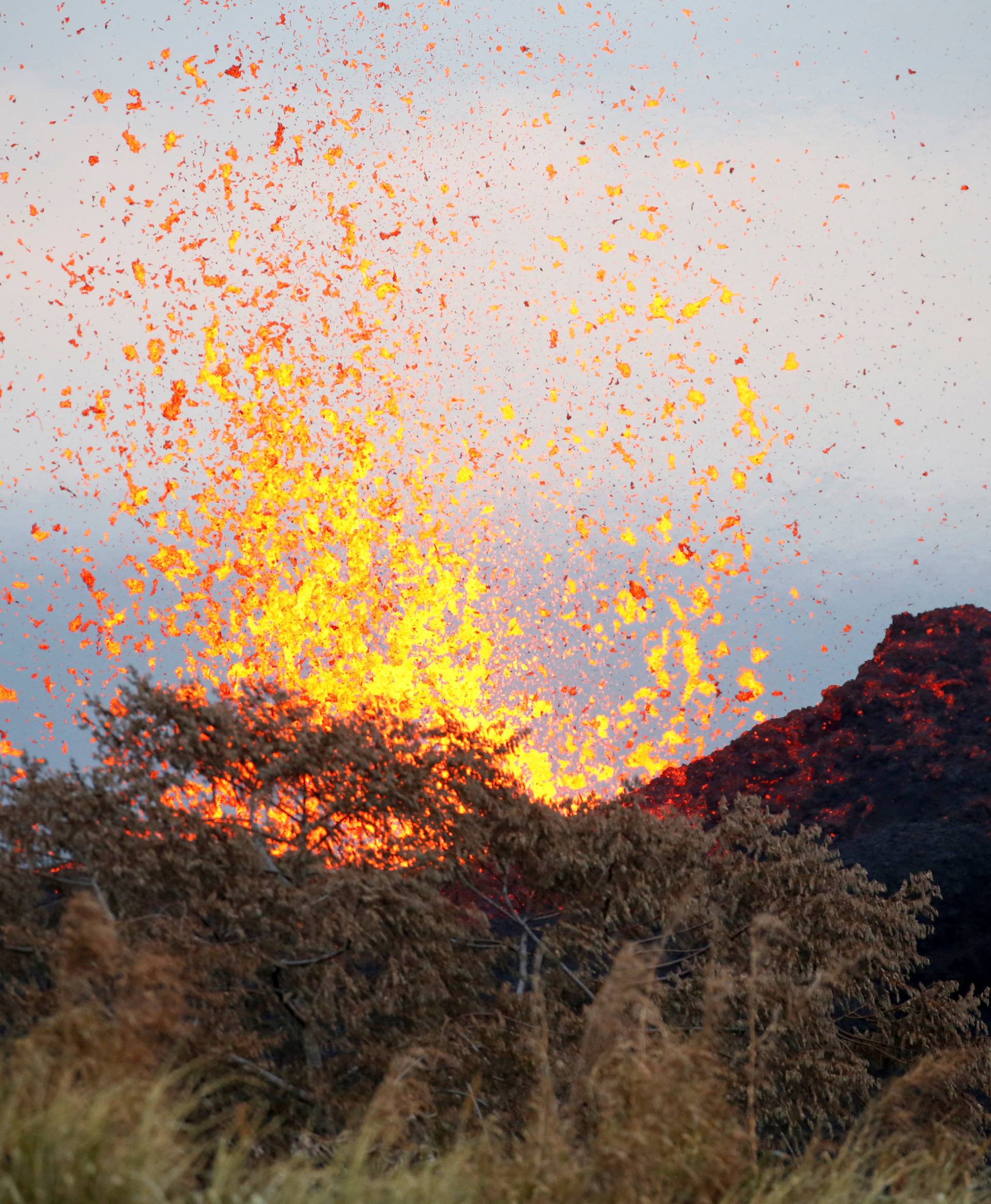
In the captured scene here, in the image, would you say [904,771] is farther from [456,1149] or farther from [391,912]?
[456,1149]

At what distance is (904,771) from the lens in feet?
77.6

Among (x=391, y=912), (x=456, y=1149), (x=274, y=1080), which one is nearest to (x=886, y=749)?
(x=391, y=912)

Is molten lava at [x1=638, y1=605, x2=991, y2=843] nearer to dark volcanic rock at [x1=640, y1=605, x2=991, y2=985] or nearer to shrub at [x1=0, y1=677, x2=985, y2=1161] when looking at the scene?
dark volcanic rock at [x1=640, y1=605, x2=991, y2=985]

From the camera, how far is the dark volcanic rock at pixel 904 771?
20.2 metres

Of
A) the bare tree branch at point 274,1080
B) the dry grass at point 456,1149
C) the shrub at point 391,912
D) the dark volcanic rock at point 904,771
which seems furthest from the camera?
the dark volcanic rock at point 904,771

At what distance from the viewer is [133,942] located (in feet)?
31.4

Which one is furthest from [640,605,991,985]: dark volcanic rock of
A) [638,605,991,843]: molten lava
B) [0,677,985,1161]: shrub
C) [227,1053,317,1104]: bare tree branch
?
[227,1053,317,1104]: bare tree branch

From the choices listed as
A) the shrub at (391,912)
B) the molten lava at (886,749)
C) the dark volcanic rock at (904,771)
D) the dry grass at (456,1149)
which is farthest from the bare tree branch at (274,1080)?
the molten lava at (886,749)

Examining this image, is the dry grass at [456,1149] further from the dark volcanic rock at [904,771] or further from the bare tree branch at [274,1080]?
the dark volcanic rock at [904,771]

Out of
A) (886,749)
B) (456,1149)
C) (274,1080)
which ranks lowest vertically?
(456,1149)

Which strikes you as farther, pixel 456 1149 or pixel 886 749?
pixel 886 749

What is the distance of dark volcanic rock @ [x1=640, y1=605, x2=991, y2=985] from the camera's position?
2016 centimetres

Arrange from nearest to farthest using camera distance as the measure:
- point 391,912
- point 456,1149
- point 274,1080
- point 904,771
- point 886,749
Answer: point 456,1149
point 274,1080
point 391,912
point 904,771
point 886,749

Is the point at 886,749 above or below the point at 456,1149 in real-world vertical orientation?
above
